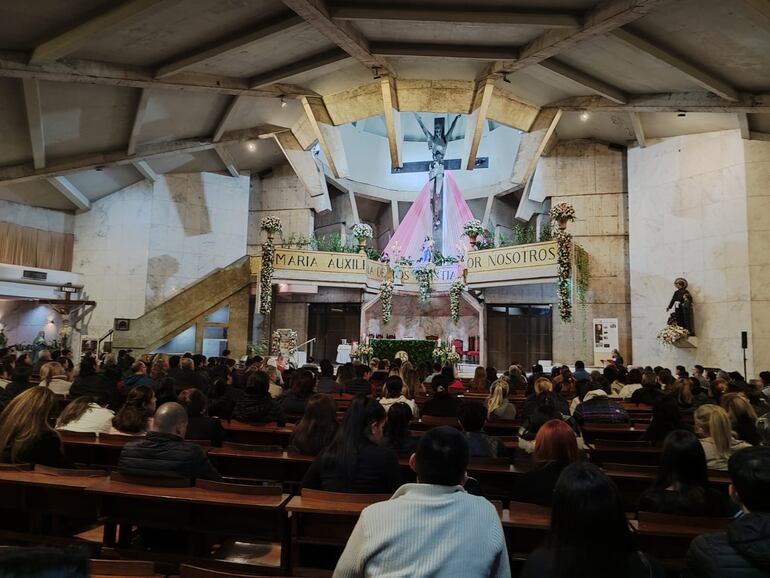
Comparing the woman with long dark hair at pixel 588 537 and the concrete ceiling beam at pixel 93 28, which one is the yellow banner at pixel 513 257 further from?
the woman with long dark hair at pixel 588 537

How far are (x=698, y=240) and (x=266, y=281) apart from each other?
11.5 metres

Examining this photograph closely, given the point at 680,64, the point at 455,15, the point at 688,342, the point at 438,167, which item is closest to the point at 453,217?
the point at 438,167

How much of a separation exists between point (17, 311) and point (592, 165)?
18.5 metres

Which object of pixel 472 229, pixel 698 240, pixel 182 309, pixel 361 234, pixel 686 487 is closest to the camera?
pixel 686 487

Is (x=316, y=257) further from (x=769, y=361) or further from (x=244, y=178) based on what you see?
(x=769, y=361)

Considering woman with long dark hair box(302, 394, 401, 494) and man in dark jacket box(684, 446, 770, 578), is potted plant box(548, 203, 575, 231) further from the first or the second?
man in dark jacket box(684, 446, 770, 578)

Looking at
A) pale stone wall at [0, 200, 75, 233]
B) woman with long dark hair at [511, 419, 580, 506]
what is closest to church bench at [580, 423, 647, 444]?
woman with long dark hair at [511, 419, 580, 506]

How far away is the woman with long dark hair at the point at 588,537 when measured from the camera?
4.86 feet

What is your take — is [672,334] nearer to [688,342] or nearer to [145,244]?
[688,342]

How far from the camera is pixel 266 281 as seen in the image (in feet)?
52.2

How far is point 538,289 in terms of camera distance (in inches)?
690

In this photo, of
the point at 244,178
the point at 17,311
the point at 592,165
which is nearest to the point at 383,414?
the point at 592,165

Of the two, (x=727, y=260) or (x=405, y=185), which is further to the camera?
(x=405, y=185)

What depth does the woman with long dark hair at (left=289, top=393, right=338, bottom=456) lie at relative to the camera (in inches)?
149
